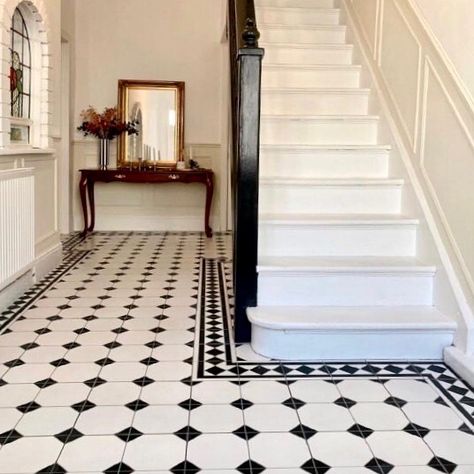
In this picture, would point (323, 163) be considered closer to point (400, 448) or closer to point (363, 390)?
point (363, 390)

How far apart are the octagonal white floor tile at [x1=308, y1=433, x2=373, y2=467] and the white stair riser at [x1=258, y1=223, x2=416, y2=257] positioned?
138 cm

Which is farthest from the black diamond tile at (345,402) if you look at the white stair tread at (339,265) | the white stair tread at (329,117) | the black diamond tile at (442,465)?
the white stair tread at (329,117)

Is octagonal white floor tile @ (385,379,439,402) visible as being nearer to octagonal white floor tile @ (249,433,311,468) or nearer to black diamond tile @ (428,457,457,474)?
black diamond tile @ (428,457,457,474)

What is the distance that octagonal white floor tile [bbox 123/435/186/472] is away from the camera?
1943 millimetres

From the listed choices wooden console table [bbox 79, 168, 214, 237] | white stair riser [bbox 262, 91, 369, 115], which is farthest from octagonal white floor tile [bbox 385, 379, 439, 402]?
wooden console table [bbox 79, 168, 214, 237]

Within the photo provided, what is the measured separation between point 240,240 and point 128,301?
124cm

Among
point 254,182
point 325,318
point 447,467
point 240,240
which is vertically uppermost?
point 254,182

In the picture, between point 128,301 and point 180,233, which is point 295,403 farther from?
point 180,233

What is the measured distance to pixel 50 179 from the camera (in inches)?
197

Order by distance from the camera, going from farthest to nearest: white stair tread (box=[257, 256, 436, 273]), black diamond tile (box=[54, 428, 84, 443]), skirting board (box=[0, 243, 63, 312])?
skirting board (box=[0, 243, 63, 312]), white stair tread (box=[257, 256, 436, 273]), black diamond tile (box=[54, 428, 84, 443])

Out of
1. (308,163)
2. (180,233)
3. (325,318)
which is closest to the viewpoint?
(325,318)

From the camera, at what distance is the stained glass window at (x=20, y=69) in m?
4.29

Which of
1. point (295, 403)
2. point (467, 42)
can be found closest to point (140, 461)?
point (295, 403)

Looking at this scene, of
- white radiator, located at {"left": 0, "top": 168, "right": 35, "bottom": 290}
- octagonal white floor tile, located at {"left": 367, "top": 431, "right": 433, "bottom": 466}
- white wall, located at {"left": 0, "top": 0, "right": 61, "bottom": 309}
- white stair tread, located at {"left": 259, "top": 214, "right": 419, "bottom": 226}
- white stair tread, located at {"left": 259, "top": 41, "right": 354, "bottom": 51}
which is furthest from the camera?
white stair tread, located at {"left": 259, "top": 41, "right": 354, "bottom": 51}
